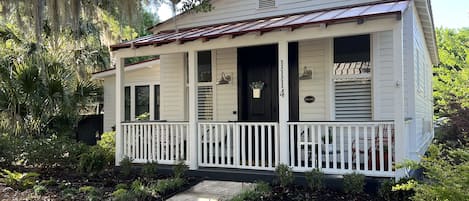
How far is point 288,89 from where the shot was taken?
22.0 ft

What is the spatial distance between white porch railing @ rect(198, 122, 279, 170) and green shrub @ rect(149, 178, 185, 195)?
74 centimetres

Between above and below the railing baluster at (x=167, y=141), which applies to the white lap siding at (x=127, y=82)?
above

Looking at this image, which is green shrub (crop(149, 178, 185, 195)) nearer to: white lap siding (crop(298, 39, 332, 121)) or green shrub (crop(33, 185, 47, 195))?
green shrub (crop(33, 185, 47, 195))

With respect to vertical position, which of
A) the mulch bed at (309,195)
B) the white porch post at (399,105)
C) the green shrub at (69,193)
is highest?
the white porch post at (399,105)

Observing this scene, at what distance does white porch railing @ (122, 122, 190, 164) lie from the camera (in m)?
7.36

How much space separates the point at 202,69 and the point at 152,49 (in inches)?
64.1

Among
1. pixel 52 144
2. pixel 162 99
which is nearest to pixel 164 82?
pixel 162 99

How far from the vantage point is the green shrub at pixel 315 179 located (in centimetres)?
586

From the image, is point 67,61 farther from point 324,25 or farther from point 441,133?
point 441,133

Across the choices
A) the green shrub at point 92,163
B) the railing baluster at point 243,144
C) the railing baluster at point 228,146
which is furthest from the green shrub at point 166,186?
the green shrub at point 92,163

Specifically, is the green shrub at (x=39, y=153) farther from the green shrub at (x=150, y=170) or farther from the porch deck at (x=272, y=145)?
the green shrub at (x=150, y=170)

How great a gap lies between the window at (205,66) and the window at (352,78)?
9.09 ft

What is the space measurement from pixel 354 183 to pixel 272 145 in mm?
2133

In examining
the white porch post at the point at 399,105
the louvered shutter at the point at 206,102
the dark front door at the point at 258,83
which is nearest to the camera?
the white porch post at the point at 399,105
